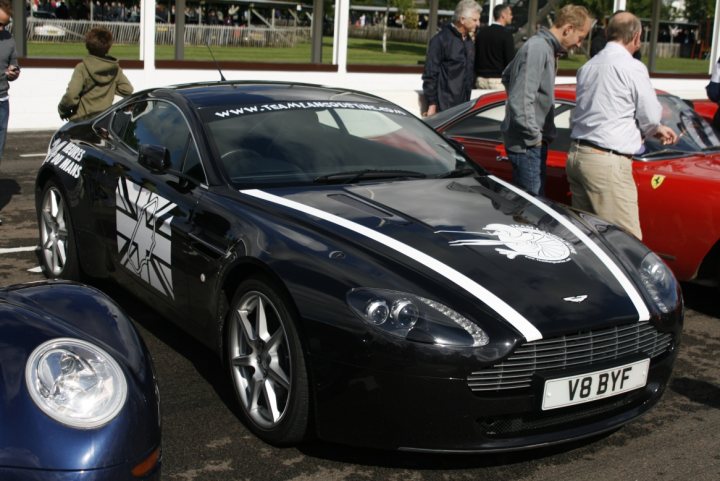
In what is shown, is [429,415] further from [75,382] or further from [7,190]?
[7,190]

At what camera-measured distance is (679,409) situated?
466cm

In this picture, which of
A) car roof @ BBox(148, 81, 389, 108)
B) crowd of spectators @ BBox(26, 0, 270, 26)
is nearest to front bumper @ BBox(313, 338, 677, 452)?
car roof @ BBox(148, 81, 389, 108)

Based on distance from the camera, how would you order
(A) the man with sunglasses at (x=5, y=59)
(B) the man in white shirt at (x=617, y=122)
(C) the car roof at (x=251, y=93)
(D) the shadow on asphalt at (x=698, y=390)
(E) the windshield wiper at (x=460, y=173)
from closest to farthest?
(D) the shadow on asphalt at (x=698, y=390), (E) the windshield wiper at (x=460, y=173), (C) the car roof at (x=251, y=93), (B) the man in white shirt at (x=617, y=122), (A) the man with sunglasses at (x=5, y=59)

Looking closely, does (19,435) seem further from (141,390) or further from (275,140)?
(275,140)

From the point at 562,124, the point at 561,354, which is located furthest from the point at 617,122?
the point at 561,354

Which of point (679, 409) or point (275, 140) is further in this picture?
point (275, 140)

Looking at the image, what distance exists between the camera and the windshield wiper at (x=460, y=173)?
5184 mm

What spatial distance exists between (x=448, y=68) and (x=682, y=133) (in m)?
4.34

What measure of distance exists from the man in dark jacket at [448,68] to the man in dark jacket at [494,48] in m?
1.19

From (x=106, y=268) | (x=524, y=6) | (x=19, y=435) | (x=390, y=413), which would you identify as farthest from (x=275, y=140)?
(x=524, y=6)

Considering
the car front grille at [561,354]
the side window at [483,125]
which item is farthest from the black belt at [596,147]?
the car front grille at [561,354]

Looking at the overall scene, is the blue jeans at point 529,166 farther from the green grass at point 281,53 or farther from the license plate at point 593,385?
the green grass at point 281,53

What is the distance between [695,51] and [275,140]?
75.0ft

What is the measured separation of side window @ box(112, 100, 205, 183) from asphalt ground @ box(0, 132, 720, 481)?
987 mm
